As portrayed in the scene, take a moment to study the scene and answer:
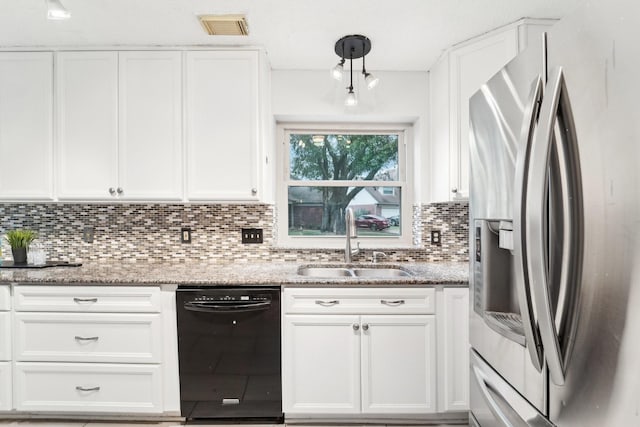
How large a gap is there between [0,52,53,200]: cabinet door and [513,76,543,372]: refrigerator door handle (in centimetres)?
263

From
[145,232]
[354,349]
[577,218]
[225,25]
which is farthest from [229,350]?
[225,25]

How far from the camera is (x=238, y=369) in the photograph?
187 centimetres

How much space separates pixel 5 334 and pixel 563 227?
2.65m

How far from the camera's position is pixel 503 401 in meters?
1.01

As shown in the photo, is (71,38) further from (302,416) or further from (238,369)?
(302,416)

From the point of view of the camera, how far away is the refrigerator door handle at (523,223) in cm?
76

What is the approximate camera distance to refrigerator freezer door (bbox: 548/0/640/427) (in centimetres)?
60

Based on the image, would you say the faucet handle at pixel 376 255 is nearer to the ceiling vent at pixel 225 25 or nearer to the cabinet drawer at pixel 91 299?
the cabinet drawer at pixel 91 299

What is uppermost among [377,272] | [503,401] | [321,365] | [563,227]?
[563,227]

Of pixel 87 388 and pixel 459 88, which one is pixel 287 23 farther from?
pixel 87 388

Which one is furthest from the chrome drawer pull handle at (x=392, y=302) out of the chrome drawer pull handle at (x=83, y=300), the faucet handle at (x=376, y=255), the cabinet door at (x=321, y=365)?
the chrome drawer pull handle at (x=83, y=300)

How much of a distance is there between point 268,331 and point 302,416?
1.79 feet

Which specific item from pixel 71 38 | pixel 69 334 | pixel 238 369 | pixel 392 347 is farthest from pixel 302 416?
pixel 71 38

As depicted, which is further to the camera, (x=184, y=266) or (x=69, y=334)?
(x=184, y=266)
